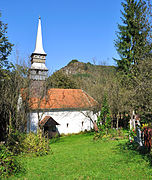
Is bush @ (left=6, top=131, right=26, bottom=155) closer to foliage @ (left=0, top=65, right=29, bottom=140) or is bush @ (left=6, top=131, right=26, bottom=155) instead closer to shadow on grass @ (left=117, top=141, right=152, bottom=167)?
foliage @ (left=0, top=65, right=29, bottom=140)

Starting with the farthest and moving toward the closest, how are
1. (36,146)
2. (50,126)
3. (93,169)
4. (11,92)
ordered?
(50,126) < (11,92) < (36,146) < (93,169)

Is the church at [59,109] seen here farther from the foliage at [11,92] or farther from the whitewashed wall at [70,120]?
the foliage at [11,92]

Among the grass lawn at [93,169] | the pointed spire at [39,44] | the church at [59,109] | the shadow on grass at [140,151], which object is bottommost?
the grass lawn at [93,169]

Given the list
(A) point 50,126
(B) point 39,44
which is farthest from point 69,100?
(B) point 39,44

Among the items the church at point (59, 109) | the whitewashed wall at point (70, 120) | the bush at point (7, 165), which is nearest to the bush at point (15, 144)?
the bush at point (7, 165)

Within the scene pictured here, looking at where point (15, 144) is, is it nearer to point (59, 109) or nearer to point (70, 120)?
point (59, 109)

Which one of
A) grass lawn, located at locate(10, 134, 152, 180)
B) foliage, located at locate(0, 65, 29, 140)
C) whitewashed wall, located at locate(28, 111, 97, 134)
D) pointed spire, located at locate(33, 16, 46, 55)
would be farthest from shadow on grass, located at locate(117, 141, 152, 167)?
pointed spire, located at locate(33, 16, 46, 55)

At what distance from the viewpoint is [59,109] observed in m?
26.9

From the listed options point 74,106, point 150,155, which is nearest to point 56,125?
point 74,106

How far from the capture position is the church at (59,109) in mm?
24203

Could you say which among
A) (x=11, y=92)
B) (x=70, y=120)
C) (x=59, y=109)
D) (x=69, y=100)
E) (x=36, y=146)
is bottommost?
(x=36, y=146)

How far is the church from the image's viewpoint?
24.2m

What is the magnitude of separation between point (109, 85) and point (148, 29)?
13.9m

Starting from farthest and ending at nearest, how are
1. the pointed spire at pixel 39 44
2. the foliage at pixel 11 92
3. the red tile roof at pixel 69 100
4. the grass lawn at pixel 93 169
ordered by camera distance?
the red tile roof at pixel 69 100, the pointed spire at pixel 39 44, the foliage at pixel 11 92, the grass lawn at pixel 93 169
